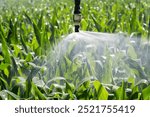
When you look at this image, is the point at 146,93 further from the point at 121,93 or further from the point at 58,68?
the point at 58,68

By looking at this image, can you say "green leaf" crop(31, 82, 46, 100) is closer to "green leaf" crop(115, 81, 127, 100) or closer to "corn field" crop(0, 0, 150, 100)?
"corn field" crop(0, 0, 150, 100)

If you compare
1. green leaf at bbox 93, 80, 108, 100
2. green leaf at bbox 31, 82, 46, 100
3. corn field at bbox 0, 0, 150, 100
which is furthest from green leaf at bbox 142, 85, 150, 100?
green leaf at bbox 31, 82, 46, 100

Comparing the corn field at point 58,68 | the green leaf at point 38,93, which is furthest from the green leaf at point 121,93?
the green leaf at point 38,93

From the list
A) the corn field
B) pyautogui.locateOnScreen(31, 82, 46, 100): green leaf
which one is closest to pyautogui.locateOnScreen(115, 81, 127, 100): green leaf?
the corn field

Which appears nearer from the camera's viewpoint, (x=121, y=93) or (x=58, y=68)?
(x=121, y=93)

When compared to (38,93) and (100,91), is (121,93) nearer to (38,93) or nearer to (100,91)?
(100,91)

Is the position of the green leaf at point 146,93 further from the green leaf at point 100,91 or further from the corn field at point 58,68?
the green leaf at point 100,91

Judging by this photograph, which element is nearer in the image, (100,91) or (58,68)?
(100,91)

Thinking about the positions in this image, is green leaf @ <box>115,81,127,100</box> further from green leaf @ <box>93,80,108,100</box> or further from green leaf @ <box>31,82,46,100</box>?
green leaf @ <box>31,82,46,100</box>

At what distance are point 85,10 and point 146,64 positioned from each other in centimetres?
105

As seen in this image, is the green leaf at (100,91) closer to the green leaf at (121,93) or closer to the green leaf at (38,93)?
the green leaf at (121,93)

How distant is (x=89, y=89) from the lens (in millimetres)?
1510

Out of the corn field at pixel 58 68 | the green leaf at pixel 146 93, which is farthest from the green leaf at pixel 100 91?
the green leaf at pixel 146 93

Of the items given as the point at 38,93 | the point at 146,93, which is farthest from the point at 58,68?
the point at 146,93
